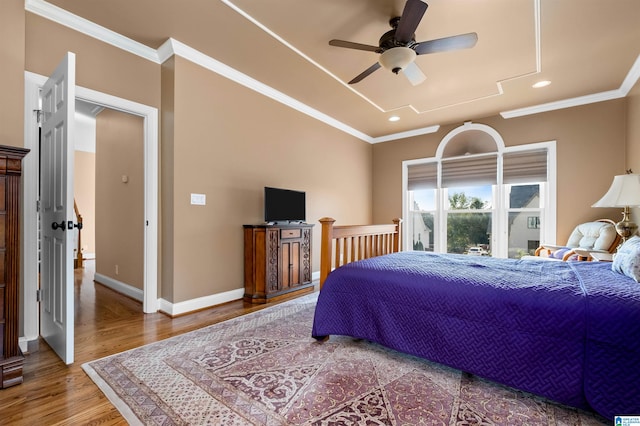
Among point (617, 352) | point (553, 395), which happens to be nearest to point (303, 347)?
point (553, 395)

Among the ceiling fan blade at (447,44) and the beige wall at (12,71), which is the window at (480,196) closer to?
the ceiling fan blade at (447,44)

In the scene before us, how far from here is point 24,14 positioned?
7.23 feet

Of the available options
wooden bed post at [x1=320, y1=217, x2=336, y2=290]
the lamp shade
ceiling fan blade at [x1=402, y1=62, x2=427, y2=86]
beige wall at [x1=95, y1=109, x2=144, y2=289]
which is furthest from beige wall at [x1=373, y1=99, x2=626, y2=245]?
beige wall at [x1=95, y1=109, x2=144, y2=289]

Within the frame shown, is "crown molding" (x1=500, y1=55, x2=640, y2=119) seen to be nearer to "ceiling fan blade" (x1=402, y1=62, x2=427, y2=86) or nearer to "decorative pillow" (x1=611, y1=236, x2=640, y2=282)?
"ceiling fan blade" (x1=402, y1=62, x2=427, y2=86)

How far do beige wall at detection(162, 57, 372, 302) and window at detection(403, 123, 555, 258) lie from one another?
2.43m

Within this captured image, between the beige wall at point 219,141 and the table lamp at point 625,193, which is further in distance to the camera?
the table lamp at point 625,193

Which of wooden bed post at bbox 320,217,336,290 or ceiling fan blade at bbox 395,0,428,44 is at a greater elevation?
ceiling fan blade at bbox 395,0,428,44

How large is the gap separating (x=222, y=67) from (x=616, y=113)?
5.21 metres

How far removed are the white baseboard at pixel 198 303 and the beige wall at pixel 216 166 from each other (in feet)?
0.19

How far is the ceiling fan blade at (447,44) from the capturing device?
88.7 inches

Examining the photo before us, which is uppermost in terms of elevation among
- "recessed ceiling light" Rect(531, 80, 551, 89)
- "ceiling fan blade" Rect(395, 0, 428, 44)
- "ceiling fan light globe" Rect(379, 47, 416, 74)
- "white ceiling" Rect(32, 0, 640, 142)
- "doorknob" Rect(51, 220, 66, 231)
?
"white ceiling" Rect(32, 0, 640, 142)

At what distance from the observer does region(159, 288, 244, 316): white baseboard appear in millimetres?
3025

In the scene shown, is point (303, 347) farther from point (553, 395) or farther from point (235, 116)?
point (235, 116)

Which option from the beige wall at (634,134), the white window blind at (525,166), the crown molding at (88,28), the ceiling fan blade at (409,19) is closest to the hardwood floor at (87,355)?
the crown molding at (88,28)
